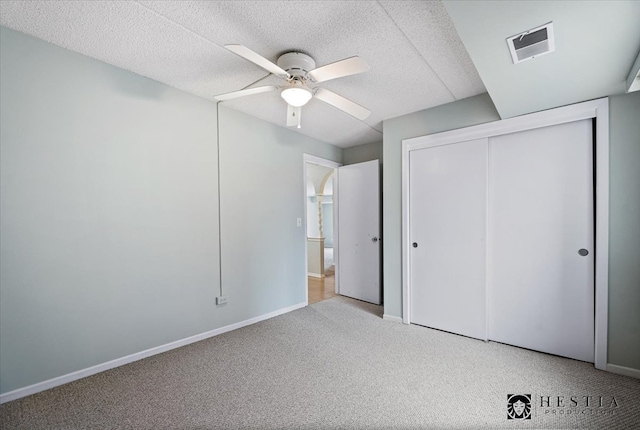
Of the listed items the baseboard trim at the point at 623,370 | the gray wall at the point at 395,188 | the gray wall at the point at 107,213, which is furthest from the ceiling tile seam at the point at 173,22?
the baseboard trim at the point at 623,370

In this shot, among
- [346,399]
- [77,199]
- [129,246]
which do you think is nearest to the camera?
[346,399]

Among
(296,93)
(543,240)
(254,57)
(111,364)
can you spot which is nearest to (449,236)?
(543,240)

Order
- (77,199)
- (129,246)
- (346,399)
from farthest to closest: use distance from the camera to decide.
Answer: (129,246) < (77,199) < (346,399)

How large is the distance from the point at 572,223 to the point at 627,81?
1.06m

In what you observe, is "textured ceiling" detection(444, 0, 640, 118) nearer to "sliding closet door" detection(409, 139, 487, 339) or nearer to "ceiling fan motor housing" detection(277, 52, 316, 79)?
"sliding closet door" detection(409, 139, 487, 339)

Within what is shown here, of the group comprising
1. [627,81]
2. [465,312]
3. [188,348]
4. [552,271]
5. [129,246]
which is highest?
[627,81]

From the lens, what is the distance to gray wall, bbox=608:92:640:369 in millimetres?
2023

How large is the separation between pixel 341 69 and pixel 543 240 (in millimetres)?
2248

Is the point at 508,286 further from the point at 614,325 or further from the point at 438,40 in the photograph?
the point at 438,40

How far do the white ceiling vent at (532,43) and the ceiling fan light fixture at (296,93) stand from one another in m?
1.21

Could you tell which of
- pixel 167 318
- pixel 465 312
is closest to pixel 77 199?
pixel 167 318

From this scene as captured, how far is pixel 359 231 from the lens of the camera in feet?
13.7

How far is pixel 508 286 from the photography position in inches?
103

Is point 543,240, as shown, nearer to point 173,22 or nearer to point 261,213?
point 261,213
